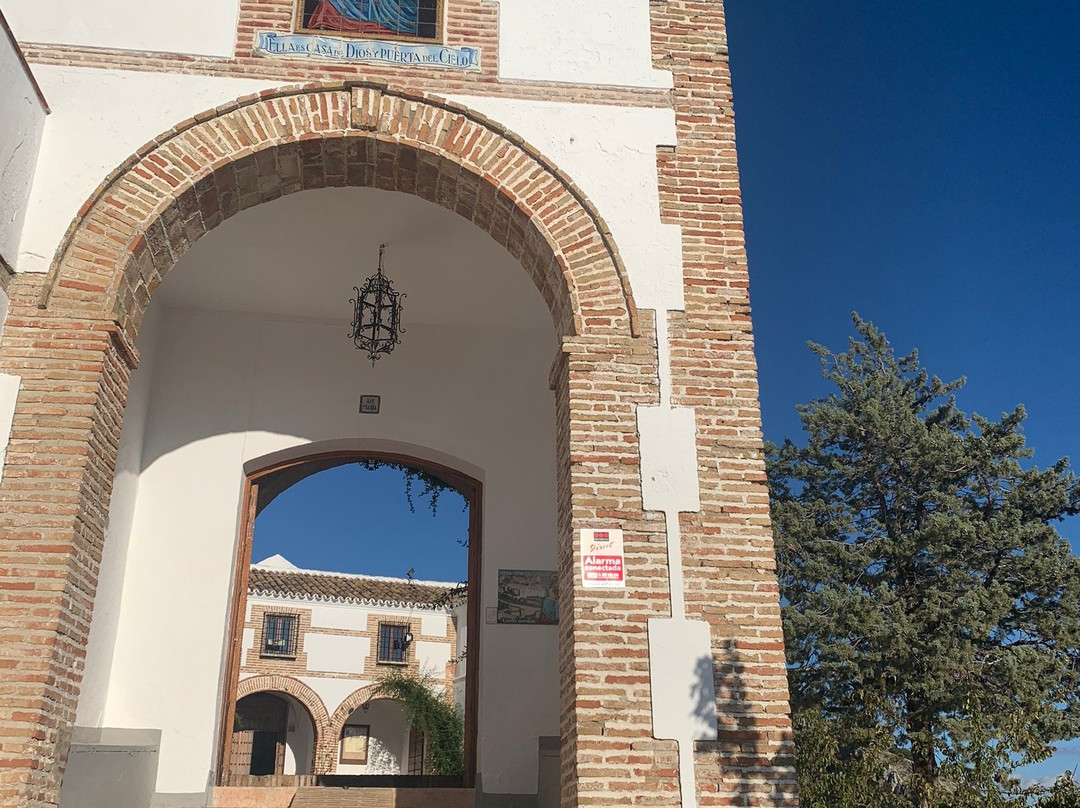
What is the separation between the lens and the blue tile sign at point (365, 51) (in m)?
5.98

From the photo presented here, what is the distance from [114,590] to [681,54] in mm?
5147

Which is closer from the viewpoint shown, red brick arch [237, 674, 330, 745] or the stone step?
the stone step

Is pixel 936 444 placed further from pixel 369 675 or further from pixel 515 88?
pixel 369 675

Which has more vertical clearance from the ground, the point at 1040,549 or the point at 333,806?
the point at 1040,549

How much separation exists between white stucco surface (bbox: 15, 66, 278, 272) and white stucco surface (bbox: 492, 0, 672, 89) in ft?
4.83

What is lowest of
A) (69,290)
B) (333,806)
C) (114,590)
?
(333,806)

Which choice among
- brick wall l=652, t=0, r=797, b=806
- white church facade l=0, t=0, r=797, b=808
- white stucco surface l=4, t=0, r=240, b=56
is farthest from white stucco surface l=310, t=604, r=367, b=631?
brick wall l=652, t=0, r=797, b=806

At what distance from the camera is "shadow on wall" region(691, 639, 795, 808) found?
4.62 m

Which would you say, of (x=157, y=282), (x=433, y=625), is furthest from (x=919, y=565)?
(x=433, y=625)

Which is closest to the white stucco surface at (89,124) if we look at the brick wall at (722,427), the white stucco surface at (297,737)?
the brick wall at (722,427)

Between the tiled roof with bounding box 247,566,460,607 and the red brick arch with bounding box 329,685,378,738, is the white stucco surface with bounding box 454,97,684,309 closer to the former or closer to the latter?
the tiled roof with bounding box 247,566,460,607

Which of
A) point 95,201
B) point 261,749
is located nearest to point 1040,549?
point 95,201

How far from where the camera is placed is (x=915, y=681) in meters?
11.8

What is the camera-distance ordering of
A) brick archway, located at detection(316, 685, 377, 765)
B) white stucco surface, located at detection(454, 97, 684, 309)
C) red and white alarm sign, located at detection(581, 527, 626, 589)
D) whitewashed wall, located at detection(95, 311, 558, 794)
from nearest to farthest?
red and white alarm sign, located at detection(581, 527, 626, 589) → white stucco surface, located at detection(454, 97, 684, 309) → whitewashed wall, located at detection(95, 311, 558, 794) → brick archway, located at detection(316, 685, 377, 765)
